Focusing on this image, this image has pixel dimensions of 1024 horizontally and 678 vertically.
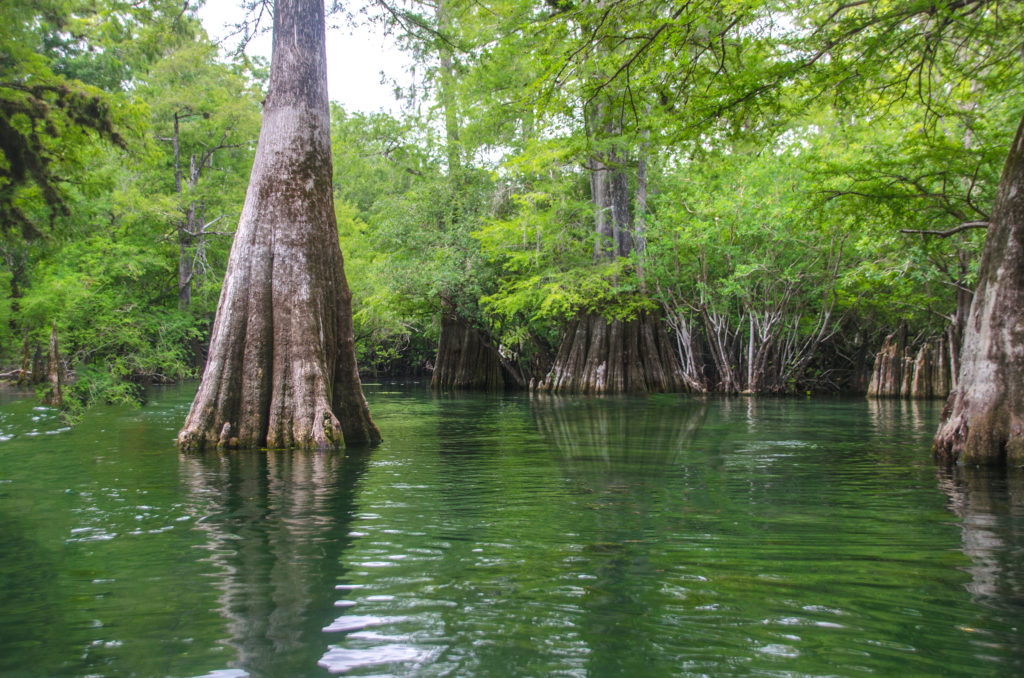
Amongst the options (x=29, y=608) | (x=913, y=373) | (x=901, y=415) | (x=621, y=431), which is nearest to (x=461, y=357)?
(x=913, y=373)

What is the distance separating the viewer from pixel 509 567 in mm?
3229

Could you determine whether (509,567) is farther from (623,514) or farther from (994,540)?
(994,540)

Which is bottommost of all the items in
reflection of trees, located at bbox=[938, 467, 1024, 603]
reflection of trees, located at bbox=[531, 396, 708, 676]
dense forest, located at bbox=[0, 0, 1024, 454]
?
reflection of trees, located at bbox=[938, 467, 1024, 603]

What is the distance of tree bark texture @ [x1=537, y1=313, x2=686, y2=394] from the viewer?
20.0 metres

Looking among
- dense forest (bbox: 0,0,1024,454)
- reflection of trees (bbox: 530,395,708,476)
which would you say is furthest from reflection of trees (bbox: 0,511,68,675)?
dense forest (bbox: 0,0,1024,454)

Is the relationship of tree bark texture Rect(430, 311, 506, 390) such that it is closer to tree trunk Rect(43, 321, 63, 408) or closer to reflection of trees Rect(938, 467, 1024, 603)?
tree trunk Rect(43, 321, 63, 408)

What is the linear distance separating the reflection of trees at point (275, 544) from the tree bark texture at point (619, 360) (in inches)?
541

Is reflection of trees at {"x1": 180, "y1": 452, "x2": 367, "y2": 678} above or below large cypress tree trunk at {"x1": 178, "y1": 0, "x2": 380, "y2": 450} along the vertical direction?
below

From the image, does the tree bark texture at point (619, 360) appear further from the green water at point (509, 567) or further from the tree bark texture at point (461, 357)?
the green water at point (509, 567)

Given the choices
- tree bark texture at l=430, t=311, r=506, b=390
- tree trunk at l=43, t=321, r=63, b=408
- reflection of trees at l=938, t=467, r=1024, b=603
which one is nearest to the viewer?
reflection of trees at l=938, t=467, r=1024, b=603

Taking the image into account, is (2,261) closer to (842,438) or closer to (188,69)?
(188,69)

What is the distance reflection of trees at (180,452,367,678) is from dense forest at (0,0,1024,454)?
4048 mm

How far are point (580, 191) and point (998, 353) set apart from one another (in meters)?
18.6

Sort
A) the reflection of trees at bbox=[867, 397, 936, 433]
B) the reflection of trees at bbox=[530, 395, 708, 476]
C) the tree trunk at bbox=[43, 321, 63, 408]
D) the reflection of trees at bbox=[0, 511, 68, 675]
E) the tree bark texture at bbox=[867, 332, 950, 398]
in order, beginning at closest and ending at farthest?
the reflection of trees at bbox=[0, 511, 68, 675]
the reflection of trees at bbox=[530, 395, 708, 476]
the reflection of trees at bbox=[867, 397, 936, 433]
the tree trunk at bbox=[43, 321, 63, 408]
the tree bark texture at bbox=[867, 332, 950, 398]
